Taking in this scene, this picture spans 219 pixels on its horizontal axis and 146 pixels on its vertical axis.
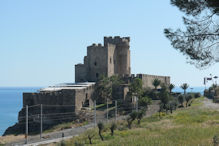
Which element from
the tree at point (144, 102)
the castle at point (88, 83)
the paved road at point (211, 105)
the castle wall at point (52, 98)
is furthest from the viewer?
the castle at point (88, 83)

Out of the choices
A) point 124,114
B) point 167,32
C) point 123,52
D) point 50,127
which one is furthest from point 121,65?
point 167,32

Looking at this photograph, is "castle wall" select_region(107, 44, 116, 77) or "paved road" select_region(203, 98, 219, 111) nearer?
"paved road" select_region(203, 98, 219, 111)

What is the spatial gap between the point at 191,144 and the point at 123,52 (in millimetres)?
35325

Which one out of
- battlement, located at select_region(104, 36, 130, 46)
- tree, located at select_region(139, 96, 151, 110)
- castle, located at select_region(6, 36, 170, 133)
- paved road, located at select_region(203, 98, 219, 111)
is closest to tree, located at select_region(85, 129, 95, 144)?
castle, located at select_region(6, 36, 170, 133)

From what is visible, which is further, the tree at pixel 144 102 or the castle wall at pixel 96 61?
the castle wall at pixel 96 61

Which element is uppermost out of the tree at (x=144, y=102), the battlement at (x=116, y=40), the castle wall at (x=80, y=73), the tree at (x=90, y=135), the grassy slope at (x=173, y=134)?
the battlement at (x=116, y=40)

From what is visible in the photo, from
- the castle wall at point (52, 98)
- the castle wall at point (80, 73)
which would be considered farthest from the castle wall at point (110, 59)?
the castle wall at point (52, 98)

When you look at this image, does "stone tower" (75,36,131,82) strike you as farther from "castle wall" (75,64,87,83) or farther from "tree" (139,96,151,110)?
"tree" (139,96,151,110)

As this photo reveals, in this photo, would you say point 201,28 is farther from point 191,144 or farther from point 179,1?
point 191,144

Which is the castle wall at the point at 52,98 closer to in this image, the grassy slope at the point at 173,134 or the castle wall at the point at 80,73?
the grassy slope at the point at 173,134

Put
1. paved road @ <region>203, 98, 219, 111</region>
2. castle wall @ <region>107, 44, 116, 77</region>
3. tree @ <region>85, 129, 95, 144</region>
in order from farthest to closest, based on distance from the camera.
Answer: castle wall @ <region>107, 44, 116, 77</region> → paved road @ <region>203, 98, 219, 111</region> → tree @ <region>85, 129, 95, 144</region>

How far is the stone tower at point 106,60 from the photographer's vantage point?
164 feet

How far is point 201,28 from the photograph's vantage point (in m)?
18.0

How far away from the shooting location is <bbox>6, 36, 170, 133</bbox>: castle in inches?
1587
